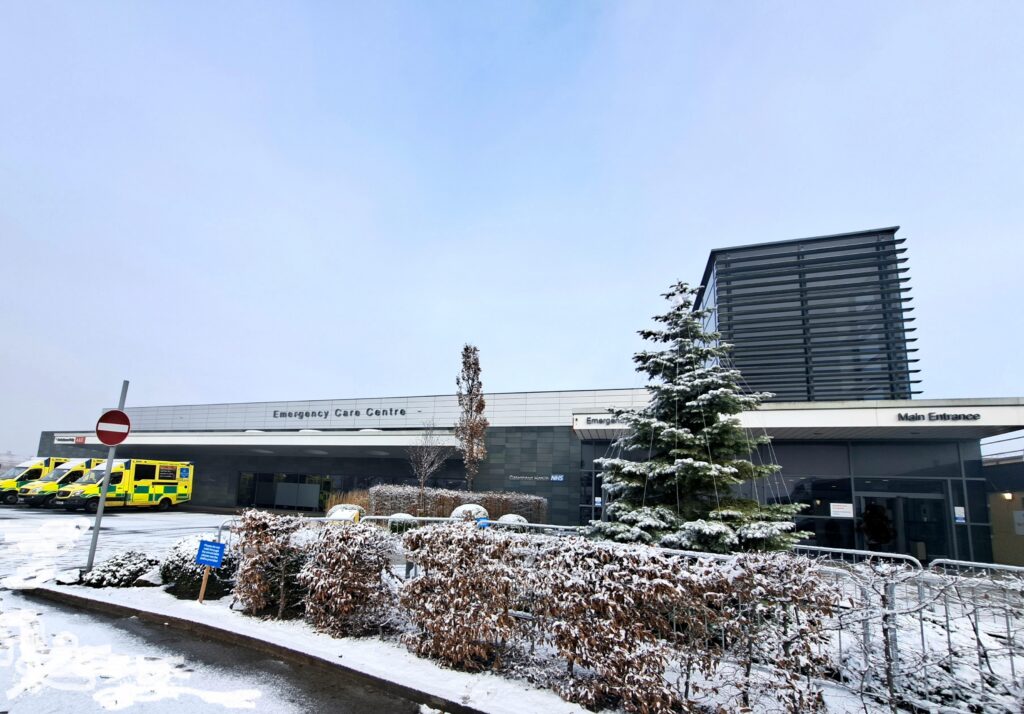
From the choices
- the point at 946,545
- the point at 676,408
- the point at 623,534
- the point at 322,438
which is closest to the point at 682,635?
the point at 623,534

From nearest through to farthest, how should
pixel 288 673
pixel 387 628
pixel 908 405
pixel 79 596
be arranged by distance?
pixel 288 673 < pixel 387 628 < pixel 79 596 < pixel 908 405

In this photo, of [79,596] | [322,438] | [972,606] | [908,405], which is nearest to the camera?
[972,606]

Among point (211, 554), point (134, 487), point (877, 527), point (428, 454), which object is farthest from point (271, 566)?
point (134, 487)

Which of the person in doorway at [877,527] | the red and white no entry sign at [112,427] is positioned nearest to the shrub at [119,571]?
the red and white no entry sign at [112,427]

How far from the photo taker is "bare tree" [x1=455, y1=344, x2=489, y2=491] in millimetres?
24672

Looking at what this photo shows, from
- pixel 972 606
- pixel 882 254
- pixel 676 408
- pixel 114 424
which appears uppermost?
pixel 882 254

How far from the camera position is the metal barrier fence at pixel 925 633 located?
171 inches

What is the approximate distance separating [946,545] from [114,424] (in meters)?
22.9

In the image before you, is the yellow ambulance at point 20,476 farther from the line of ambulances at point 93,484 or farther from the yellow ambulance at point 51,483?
the yellow ambulance at point 51,483

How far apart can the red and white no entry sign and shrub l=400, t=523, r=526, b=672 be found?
21.1ft

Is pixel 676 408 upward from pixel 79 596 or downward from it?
upward

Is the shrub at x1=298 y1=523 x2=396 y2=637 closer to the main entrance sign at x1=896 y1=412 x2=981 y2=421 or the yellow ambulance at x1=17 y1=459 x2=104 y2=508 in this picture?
the main entrance sign at x1=896 y1=412 x2=981 y2=421

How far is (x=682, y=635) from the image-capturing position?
14.9 ft

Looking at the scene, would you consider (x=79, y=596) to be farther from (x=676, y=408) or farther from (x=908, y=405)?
(x=908, y=405)
